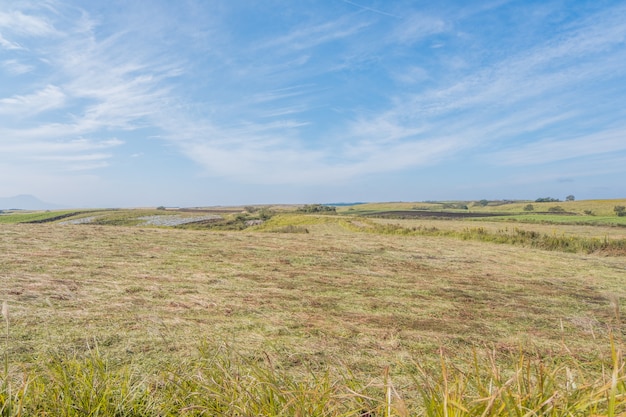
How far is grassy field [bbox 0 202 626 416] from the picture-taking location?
1661mm

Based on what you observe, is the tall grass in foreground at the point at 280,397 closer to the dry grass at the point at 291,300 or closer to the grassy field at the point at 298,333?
the grassy field at the point at 298,333

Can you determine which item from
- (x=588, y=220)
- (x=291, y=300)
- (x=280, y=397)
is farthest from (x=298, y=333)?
(x=588, y=220)

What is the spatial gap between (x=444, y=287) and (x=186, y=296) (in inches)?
215

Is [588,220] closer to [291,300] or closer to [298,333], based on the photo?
[291,300]

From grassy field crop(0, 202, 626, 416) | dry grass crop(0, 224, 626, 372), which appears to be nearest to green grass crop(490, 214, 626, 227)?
grassy field crop(0, 202, 626, 416)

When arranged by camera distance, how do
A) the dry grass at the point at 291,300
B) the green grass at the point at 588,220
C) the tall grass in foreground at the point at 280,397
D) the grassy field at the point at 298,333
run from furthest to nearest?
the green grass at the point at 588,220 → the dry grass at the point at 291,300 → the grassy field at the point at 298,333 → the tall grass in foreground at the point at 280,397

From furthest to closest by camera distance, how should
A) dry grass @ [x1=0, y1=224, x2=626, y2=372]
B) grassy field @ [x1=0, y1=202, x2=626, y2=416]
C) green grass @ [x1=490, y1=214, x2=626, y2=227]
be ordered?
1. green grass @ [x1=490, y1=214, x2=626, y2=227]
2. dry grass @ [x1=0, y1=224, x2=626, y2=372]
3. grassy field @ [x1=0, y1=202, x2=626, y2=416]

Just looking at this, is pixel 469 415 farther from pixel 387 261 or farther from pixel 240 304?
pixel 387 261

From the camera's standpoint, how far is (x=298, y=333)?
4.26 metres

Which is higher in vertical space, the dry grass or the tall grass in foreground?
the tall grass in foreground

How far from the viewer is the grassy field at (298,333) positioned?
1661 mm

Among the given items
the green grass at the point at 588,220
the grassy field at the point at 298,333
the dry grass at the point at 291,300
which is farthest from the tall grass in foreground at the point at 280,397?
the green grass at the point at 588,220

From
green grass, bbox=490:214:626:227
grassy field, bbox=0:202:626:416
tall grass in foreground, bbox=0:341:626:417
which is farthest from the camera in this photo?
green grass, bbox=490:214:626:227

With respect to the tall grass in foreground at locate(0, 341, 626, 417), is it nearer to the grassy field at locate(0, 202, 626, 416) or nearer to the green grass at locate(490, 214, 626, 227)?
the grassy field at locate(0, 202, 626, 416)
